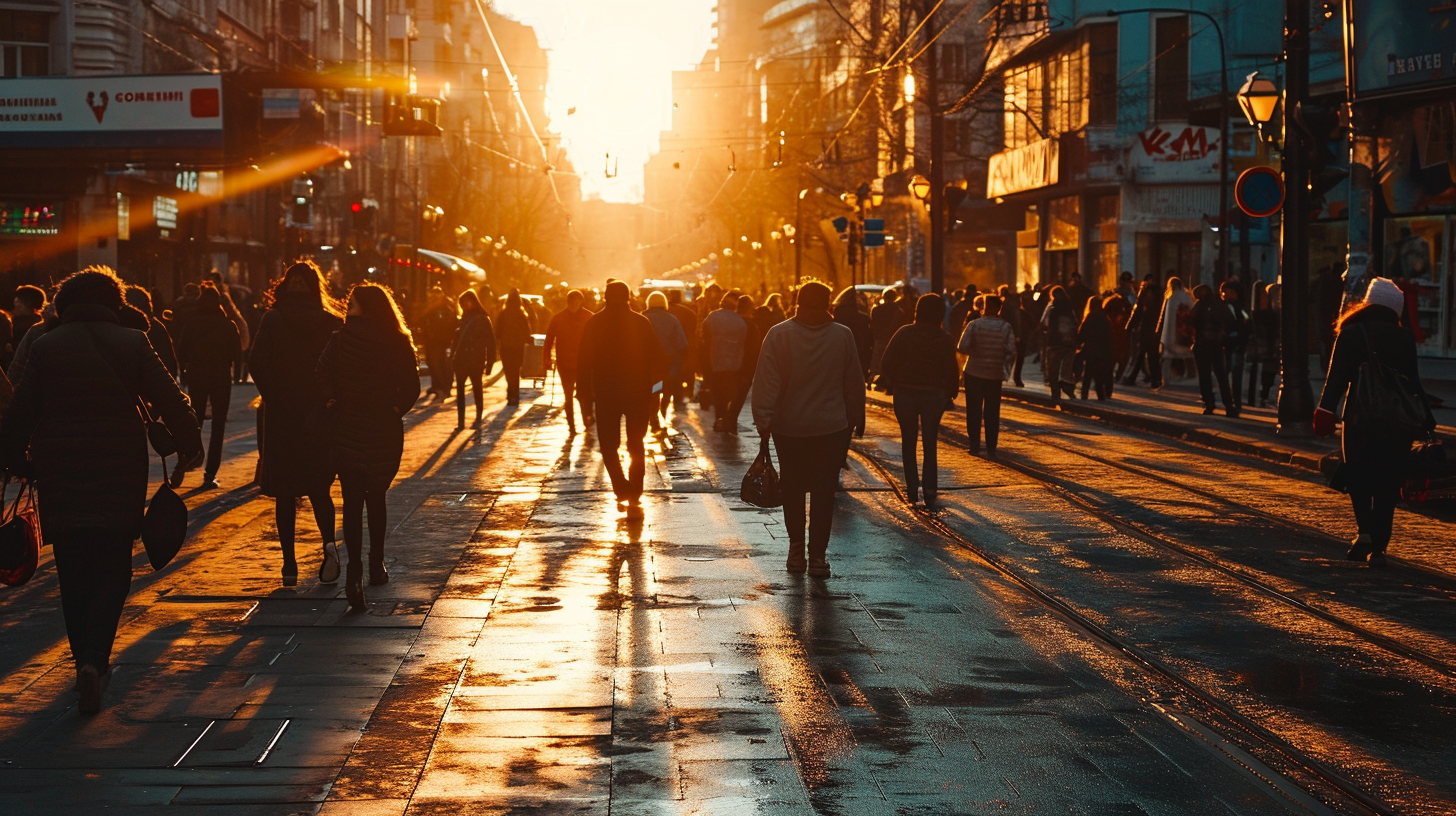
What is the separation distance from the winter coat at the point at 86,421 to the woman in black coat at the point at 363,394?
186 cm

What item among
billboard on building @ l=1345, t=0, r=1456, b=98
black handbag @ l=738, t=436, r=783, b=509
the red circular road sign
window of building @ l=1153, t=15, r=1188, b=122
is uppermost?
window of building @ l=1153, t=15, r=1188, b=122

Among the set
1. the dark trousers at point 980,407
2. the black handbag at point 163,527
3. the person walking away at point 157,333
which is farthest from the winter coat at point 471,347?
the black handbag at point 163,527

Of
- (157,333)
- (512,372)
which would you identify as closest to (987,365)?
(157,333)

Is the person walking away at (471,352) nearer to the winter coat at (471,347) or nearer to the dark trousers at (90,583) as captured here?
the winter coat at (471,347)

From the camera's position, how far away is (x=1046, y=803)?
528 centimetres

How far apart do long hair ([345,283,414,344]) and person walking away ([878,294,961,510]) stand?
226 inches

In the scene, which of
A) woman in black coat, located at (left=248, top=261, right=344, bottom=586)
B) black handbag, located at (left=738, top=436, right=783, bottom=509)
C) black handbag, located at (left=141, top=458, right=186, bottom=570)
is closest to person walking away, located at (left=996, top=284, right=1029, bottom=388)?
black handbag, located at (left=738, top=436, right=783, bottom=509)

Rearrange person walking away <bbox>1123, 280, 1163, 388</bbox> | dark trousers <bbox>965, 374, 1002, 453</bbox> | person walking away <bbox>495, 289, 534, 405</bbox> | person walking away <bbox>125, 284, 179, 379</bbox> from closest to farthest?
dark trousers <bbox>965, 374, 1002, 453</bbox>
person walking away <bbox>125, 284, 179, 379</bbox>
person walking away <bbox>495, 289, 534, 405</bbox>
person walking away <bbox>1123, 280, 1163, 388</bbox>

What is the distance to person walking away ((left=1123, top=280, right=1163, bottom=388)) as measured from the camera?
95.0ft

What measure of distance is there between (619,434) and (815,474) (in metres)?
3.11

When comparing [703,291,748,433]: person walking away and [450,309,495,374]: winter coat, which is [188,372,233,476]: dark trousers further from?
[450,309,495,374]: winter coat

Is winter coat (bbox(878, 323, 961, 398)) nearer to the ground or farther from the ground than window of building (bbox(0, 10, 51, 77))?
nearer to the ground

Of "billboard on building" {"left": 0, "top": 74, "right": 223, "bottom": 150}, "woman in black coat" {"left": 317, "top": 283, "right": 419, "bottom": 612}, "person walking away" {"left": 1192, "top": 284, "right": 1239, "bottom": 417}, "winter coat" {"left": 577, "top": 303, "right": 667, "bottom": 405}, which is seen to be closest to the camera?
"woman in black coat" {"left": 317, "top": 283, "right": 419, "bottom": 612}

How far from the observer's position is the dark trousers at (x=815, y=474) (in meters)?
10.1
